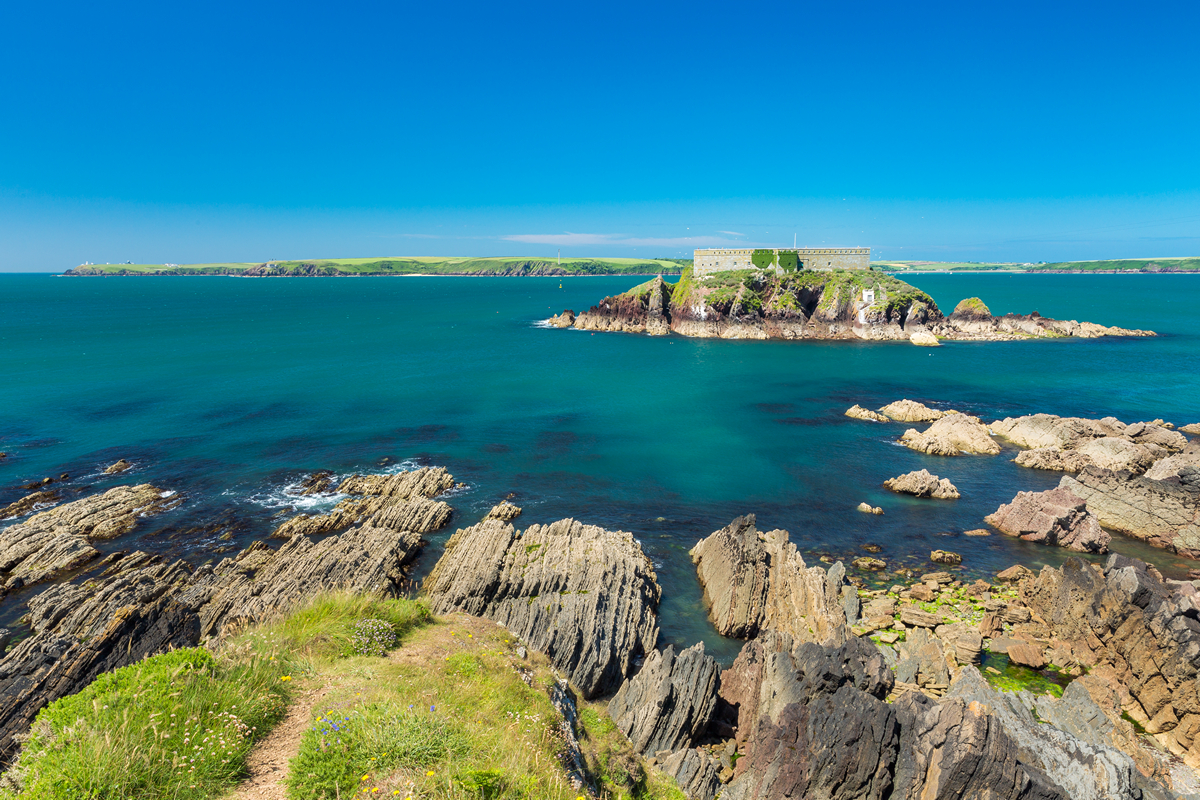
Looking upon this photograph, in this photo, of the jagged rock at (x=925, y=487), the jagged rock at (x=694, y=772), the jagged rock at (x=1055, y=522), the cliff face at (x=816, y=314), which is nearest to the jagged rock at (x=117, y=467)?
the jagged rock at (x=694, y=772)

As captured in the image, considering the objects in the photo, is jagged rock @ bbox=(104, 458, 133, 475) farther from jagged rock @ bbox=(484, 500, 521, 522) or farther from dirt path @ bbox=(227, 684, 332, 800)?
dirt path @ bbox=(227, 684, 332, 800)

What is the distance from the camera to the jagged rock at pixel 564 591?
65.2ft

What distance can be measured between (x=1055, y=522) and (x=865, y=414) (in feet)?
83.1

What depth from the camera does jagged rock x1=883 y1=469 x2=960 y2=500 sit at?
36.2 metres

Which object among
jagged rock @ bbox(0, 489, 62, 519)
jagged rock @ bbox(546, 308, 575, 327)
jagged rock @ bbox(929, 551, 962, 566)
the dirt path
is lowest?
jagged rock @ bbox(929, 551, 962, 566)

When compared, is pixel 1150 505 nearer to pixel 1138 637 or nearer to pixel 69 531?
pixel 1138 637

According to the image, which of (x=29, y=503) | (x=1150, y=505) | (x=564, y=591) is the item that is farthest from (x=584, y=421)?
(x=1150, y=505)

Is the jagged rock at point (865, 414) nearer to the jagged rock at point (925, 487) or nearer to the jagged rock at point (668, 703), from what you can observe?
the jagged rock at point (925, 487)

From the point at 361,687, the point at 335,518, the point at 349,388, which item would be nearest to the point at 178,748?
the point at 361,687

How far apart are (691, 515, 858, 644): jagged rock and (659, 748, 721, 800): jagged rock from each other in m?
7.99

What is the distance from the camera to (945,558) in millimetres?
28156

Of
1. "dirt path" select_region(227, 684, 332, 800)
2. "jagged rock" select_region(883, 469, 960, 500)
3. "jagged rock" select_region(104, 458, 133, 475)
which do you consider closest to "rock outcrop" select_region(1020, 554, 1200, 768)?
"jagged rock" select_region(883, 469, 960, 500)

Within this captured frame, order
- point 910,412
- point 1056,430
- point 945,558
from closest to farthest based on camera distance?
point 945,558 < point 1056,430 < point 910,412

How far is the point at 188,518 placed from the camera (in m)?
31.7
